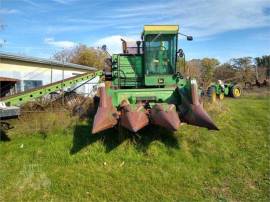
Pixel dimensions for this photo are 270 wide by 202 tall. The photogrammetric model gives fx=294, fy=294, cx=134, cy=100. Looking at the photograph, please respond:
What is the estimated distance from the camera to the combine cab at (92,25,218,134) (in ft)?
20.6

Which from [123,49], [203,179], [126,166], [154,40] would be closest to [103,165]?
[126,166]

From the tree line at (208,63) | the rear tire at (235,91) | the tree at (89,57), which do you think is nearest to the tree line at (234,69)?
the tree line at (208,63)

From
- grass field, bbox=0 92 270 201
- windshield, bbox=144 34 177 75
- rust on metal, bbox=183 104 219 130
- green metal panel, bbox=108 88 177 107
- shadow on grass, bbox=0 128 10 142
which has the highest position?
windshield, bbox=144 34 177 75

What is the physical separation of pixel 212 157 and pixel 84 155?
271cm

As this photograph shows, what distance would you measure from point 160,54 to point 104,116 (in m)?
3.95

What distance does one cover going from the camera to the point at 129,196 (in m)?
4.89

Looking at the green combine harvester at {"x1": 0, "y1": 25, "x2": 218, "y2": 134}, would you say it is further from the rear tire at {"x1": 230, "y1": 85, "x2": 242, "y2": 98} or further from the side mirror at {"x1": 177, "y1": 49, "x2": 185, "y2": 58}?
the rear tire at {"x1": 230, "y1": 85, "x2": 242, "y2": 98}

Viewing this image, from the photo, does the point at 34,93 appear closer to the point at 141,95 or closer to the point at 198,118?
the point at 141,95

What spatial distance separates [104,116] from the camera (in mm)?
6391

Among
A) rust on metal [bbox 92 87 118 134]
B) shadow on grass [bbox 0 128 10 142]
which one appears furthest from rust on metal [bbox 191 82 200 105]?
shadow on grass [bbox 0 128 10 142]

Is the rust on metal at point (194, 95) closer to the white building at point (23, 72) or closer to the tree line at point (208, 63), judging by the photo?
the white building at point (23, 72)

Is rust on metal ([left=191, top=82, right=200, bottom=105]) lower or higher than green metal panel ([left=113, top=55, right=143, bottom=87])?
lower

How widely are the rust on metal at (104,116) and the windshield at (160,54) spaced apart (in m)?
2.82

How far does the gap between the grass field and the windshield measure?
2615 millimetres
